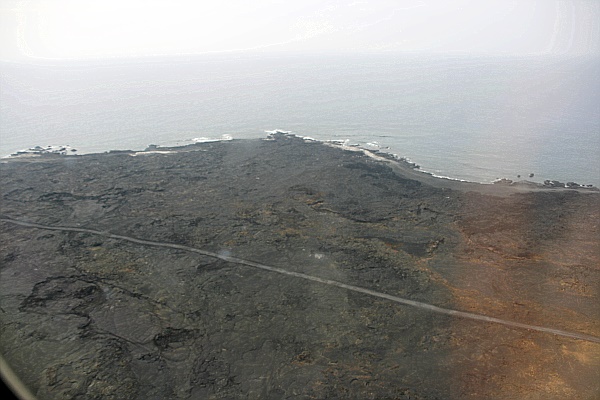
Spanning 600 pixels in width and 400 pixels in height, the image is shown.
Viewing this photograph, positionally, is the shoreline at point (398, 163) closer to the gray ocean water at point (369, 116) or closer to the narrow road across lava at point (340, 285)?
the gray ocean water at point (369, 116)

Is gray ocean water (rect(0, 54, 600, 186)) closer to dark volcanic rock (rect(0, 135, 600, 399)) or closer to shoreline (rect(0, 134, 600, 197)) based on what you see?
shoreline (rect(0, 134, 600, 197))

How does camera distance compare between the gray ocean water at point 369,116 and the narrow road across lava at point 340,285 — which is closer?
the narrow road across lava at point 340,285

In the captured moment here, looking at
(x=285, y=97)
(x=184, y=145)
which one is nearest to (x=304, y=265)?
(x=184, y=145)

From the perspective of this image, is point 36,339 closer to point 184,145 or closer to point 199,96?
point 184,145

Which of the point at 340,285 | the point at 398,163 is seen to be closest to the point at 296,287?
the point at 340,285

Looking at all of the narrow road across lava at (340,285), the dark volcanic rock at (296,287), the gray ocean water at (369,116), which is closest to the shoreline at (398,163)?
the dark volcanic rock at (296,287)

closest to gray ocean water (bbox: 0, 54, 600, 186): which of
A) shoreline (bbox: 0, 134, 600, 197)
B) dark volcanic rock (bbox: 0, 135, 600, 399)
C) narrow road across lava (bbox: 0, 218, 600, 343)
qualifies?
shoreline (bbox: 0, 134, 600, 197)

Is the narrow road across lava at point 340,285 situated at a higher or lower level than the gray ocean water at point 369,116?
lower

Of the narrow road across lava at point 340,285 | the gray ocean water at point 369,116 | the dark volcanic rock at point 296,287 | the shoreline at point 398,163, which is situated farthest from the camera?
the gray ocean water at point 369,116
